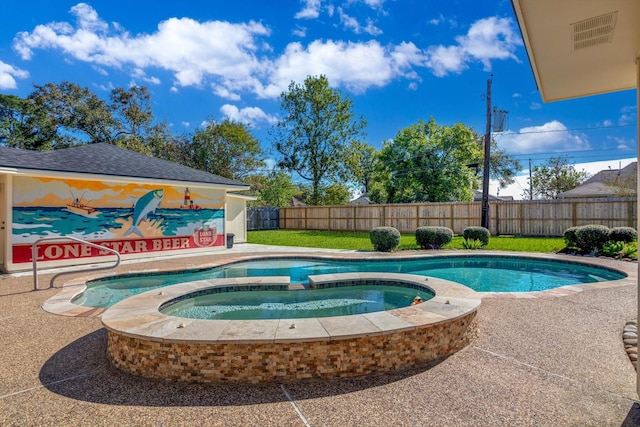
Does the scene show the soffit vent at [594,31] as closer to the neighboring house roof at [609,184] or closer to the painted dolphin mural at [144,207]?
the painted dolphin mural at [144,207]

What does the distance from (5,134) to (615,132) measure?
134 ft

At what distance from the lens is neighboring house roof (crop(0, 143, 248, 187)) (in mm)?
9273

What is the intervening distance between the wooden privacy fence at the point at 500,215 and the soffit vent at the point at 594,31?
15622mm

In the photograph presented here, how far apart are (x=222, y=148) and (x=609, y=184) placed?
2686cm

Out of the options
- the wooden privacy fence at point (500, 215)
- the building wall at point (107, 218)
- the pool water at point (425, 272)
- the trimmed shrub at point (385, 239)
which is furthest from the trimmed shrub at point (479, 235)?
the building wall at point (107, 218)

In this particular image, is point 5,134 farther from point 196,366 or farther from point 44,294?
point 196,366

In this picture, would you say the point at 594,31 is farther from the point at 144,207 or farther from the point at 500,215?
the point at 500,215

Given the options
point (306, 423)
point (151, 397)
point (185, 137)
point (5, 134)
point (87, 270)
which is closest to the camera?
point (306, 423)

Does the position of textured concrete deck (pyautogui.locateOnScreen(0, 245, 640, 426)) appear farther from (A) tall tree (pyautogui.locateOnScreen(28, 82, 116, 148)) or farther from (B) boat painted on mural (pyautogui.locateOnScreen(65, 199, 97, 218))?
(A) tall tree (pyautogui.locateOnScreen(28, 82, 116, 148))

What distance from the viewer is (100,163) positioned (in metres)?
11.0

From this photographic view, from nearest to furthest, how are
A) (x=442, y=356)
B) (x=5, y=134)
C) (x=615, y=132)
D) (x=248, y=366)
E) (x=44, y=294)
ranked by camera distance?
(x=248, y=366)
(x=442, y=356)
(x=44, y=294)
(x=615, y=132)
(x=5, y=134)

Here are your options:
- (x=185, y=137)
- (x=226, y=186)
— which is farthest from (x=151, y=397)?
(x=185, y=137)

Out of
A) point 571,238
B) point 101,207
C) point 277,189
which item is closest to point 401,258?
point 571,238

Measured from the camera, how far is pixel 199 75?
87.1ft
